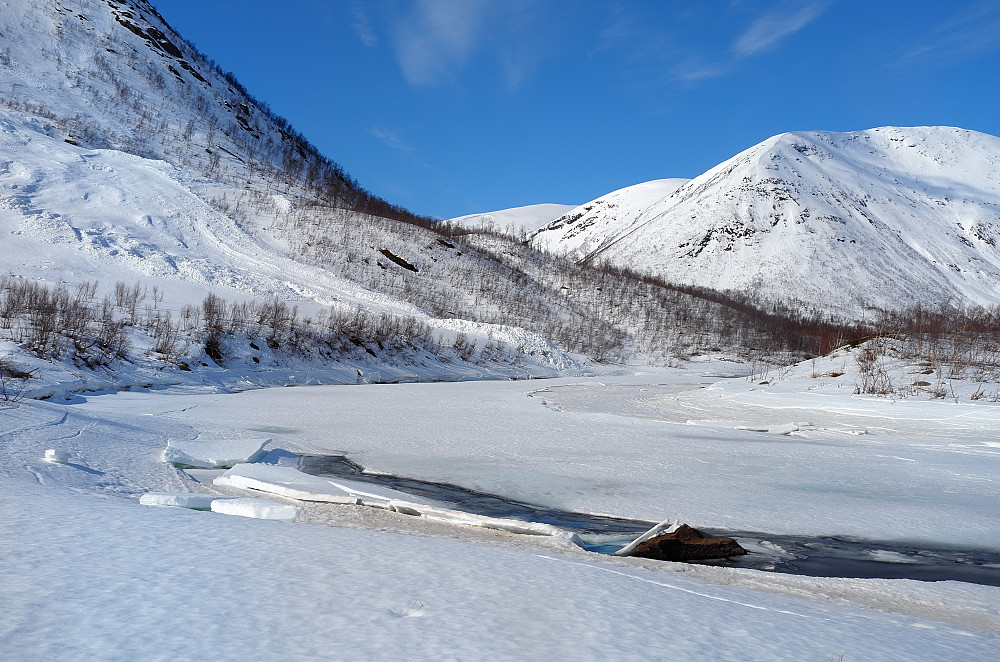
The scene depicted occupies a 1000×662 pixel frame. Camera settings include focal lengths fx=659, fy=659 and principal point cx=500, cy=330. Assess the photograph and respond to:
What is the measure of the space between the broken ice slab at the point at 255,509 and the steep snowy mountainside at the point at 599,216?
375 feet

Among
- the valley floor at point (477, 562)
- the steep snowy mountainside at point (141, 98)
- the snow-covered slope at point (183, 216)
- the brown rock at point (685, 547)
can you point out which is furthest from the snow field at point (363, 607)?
the steep snowy mountainside at point (141, 98)

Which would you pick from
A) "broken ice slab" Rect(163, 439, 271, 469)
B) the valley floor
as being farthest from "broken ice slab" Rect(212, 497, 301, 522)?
"broken ice slab" Rect(163, 439, 271, 469)

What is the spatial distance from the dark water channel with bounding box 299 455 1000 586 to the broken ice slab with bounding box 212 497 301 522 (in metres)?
1.81

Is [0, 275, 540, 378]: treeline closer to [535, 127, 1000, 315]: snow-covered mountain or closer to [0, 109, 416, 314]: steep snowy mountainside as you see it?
[0, 109, 416, 314]: steep snowy mountainside

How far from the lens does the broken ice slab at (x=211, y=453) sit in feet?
23.4

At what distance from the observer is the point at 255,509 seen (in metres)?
4.75

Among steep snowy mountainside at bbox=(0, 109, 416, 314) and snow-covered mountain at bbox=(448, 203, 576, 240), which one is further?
snow-covered mountain at bbox=(448, 203, 576, 240)

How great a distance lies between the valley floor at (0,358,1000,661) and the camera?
7.13 feet

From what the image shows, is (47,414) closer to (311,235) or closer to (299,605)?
(299,605)

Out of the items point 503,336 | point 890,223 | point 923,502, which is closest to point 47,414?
A: point 923,502

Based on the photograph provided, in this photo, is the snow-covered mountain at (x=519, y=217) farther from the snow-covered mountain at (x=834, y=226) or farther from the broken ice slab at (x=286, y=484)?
the broken ice slab at (x=286, y=484)

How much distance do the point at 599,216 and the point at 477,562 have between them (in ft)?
457

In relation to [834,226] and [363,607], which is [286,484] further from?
[834,226]

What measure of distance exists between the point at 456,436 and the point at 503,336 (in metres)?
25.2
